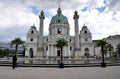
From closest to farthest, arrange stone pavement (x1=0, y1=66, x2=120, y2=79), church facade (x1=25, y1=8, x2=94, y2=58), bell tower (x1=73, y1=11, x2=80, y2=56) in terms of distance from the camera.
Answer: stone pavement (x1=0, y1=66, x2=120, y2=79), bell tower (x1=73, y1=11, x2=80, y2=56), church facade (x1=25, y1=8, x2=94, y2=58)

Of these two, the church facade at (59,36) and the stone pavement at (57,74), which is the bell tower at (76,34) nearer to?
the church facade at (59,36)

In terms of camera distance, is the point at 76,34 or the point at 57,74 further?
the point at 76,34

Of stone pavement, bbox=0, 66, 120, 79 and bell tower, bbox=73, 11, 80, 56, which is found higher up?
bell tower, bbox=73, 11, 80, 56

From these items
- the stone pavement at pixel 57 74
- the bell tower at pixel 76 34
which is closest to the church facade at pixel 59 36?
the bell tower at pixel 76 34

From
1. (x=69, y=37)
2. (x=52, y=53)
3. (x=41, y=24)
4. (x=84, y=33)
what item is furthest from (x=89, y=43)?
(x=41, y=24)

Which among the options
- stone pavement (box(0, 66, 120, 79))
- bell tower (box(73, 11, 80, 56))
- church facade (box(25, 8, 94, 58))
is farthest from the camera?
church facade (box(25, 8, 94, 58))

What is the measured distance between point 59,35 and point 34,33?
1649cm

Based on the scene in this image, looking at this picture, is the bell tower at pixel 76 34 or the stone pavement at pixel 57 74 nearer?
the stone pavement at pixel 57 74

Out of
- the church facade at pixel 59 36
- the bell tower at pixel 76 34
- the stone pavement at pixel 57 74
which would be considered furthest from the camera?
the church facade at pixel 59 36

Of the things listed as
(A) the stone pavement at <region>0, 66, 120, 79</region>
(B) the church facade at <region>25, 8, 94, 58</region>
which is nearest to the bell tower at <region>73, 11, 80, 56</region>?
(B) the church facade at <region>25, 8, 94, 58</region>

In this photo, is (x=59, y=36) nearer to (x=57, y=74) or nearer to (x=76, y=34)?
(x=76, y=34)

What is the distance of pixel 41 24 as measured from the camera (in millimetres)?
80562

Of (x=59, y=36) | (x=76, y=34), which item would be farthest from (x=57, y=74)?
(x=59, y=36)

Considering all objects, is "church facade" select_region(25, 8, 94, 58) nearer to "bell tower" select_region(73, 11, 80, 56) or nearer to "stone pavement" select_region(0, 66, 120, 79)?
"bell tower" select_region(73, 11, 80, 56)
